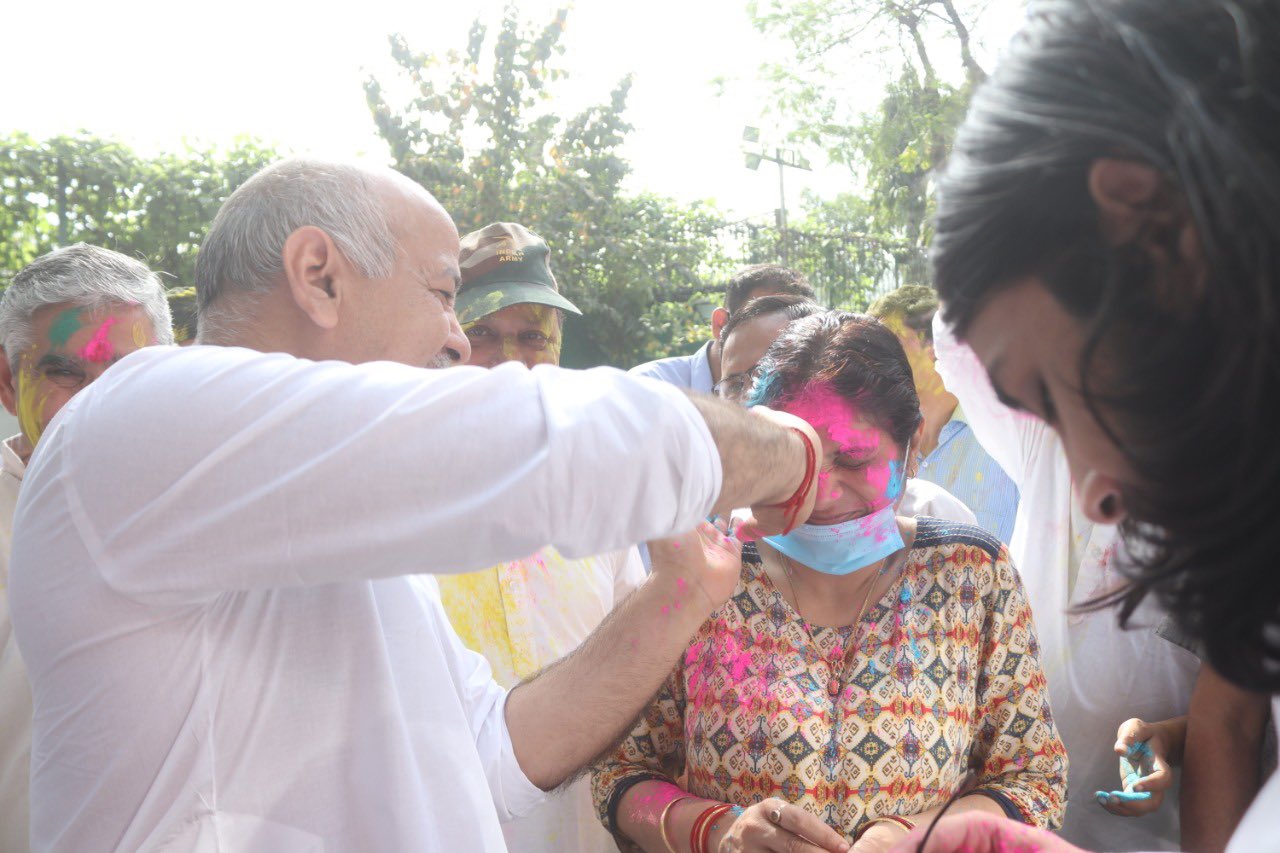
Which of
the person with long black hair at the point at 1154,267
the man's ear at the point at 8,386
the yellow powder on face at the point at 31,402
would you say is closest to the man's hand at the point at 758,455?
the person with long black hair at the point at 1154,267

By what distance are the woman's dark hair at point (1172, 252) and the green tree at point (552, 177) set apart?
8642mm

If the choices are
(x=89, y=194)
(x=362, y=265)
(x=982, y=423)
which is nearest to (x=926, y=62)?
(x=89, y=194)

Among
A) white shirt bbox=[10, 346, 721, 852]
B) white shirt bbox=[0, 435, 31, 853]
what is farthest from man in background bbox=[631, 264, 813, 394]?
white shirt bbox=[10, 346, 721, 852]

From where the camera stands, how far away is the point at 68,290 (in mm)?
2934

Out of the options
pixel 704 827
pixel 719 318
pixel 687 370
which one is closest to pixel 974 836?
pixel 704 827

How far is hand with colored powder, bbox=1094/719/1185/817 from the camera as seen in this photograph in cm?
250

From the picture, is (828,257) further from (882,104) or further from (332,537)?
(332,537)

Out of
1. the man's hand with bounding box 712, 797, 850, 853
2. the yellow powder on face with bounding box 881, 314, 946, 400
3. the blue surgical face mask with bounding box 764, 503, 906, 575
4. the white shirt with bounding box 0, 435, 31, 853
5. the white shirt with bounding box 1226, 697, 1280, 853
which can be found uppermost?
the white shirt with bounding box 1226, 697, 1280, 853

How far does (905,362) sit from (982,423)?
0.59m

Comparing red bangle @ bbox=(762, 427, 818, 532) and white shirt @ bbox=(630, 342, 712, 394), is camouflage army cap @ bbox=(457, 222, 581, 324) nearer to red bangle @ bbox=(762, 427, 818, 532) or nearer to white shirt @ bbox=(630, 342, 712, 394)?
white shirt @ bbox=(630, 342, 712, 394)

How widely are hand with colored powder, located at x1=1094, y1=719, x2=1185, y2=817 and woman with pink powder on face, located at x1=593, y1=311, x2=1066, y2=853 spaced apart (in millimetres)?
382

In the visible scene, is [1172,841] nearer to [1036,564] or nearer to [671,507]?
[1036,564]

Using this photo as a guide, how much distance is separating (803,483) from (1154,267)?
26.4 inches

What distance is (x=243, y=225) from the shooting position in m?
1.72
